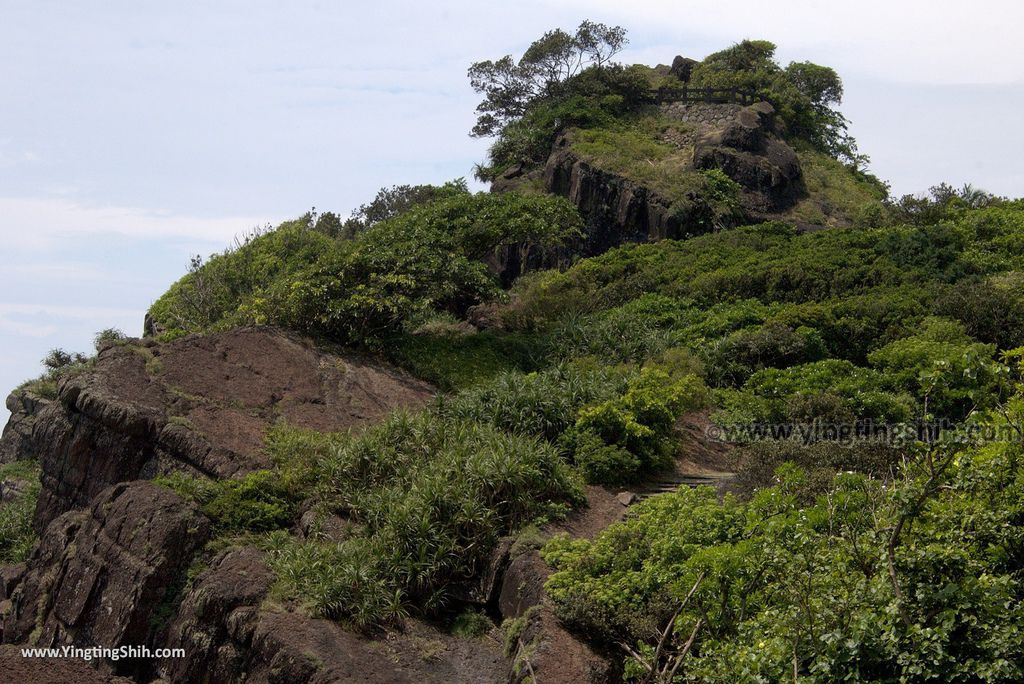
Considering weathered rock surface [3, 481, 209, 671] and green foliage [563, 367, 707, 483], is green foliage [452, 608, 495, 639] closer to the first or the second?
green foliage [563, 367, 707, 483]

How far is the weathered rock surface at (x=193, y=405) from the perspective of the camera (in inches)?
608

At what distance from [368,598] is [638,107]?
3023 cm

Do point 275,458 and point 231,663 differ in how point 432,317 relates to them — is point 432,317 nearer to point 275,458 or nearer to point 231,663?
point 275,458

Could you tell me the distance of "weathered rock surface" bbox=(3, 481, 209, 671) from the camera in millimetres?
12883

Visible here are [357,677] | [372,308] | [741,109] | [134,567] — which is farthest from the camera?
[741,109]

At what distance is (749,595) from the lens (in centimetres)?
976

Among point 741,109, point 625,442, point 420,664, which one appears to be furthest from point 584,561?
point 741,109

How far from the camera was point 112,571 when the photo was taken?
1332 centimetres

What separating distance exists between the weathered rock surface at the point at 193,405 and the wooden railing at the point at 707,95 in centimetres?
2348

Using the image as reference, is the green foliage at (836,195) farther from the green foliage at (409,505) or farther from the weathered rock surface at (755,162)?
the green foliage at (409,505)

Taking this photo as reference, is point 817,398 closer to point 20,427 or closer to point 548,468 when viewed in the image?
point 548,468

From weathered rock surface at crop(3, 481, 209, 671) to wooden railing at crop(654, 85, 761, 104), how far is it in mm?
29447

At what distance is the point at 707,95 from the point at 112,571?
102 feet

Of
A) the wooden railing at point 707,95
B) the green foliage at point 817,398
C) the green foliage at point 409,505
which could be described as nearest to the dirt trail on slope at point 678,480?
the green foliage at point 409,505
